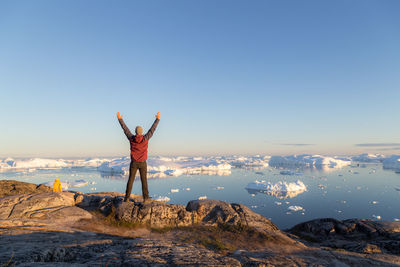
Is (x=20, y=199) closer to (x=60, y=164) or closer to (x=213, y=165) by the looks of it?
(x=213, y=165)

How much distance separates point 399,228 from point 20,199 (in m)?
13.4

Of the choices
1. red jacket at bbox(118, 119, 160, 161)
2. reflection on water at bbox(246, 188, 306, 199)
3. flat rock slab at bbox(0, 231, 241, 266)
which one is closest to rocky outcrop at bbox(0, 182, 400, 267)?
flat rock slab at bbox(0, 231, 241, 266)

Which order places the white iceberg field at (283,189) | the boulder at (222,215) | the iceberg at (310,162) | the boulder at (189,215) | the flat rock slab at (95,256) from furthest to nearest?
the iceberg at (310,162)
the white iceberg field at (283,189)
the boulder at (222,215)
the boulder at (189,215)
the flat rock slab at (95,256)

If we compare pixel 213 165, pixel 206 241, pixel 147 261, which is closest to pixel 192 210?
pixel 206 241

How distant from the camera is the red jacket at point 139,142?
6012 millimetres

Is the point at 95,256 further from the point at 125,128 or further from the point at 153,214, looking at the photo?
the point at 125,128

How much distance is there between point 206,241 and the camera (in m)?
4.99

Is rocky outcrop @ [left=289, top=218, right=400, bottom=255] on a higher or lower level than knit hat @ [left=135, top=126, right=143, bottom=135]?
lower

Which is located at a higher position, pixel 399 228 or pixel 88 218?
pixel 88 218

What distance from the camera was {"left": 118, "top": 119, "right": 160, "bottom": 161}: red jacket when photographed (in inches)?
237

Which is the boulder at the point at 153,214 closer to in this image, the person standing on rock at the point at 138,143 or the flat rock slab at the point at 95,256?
the person standing on rock at the point at 138,143

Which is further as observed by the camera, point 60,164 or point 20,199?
point 60,164

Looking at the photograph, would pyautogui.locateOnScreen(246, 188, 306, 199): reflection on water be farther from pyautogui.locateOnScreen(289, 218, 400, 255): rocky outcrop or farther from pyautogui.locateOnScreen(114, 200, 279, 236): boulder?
pyautogui.locateOnScreen(114, 200, 279, 236): boulder

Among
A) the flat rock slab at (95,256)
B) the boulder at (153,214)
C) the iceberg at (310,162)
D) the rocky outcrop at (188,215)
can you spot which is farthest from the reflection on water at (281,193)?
the iceberg at (310,162)
